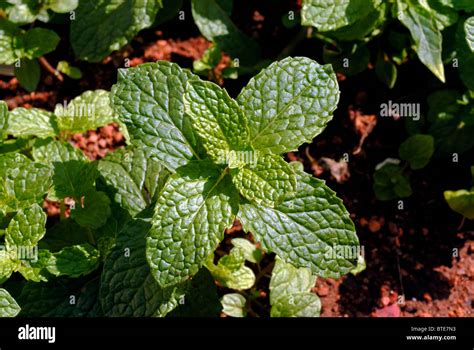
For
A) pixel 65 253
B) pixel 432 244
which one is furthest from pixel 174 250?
pixel 432 244

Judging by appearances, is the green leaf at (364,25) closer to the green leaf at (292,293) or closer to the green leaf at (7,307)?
the green leaf at (292,293)

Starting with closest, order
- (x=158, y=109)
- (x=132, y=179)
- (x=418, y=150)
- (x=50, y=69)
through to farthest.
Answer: (x=158, y=109) < (x=132, y=179) < (x=418, y=150) < (x=50, y=69)

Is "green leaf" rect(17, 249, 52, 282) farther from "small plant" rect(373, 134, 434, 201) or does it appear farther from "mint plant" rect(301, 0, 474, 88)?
"small plant" rect(373, 134, 434, 201)

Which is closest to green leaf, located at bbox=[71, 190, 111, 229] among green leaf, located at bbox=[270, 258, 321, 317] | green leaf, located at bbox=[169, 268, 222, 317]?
green leaf, located at bbox=[169, 268, 222, 317]

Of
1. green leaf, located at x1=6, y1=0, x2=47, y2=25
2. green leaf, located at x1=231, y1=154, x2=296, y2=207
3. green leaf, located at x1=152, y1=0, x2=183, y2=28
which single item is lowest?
green leaf, located at x1=231, y1=154, x2=296, y2=207

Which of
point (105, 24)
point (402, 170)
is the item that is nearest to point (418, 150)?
point (402, 170)

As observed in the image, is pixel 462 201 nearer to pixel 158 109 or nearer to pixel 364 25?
pixel 364 25

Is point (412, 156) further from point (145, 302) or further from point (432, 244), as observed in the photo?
point (145, 302)
